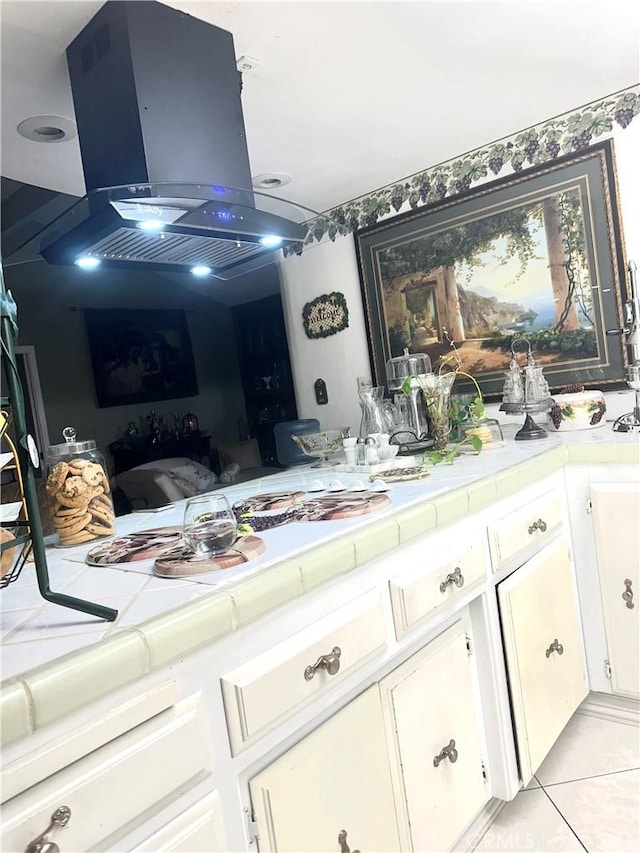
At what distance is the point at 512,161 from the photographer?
232 centimetres

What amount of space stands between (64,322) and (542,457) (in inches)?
55.6

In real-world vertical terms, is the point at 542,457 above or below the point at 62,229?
below

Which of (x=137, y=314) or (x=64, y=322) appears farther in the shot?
(x=137, y=314)

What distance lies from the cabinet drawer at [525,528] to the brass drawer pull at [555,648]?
0.28 metres

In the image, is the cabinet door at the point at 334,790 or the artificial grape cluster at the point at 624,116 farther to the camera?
the artificial grape cluster at the point at 624,116

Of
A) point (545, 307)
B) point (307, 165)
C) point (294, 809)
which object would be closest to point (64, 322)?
point (307, 165)

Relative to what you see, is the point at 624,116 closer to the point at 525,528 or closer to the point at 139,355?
the point at 525,528

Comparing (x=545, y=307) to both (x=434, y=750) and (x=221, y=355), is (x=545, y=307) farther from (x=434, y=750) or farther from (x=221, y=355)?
(x=434, y=750)

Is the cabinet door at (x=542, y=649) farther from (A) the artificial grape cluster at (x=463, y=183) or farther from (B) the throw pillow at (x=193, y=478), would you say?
(A) the artificial grape cluster at (x=463, y=183)

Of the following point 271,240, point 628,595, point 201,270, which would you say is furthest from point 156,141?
point 628,595

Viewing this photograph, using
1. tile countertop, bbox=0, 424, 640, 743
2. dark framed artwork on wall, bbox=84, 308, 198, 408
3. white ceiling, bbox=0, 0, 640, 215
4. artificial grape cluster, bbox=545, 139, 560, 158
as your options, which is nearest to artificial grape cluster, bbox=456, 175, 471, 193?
white ceiling, bbox=0, 0, 640, 215

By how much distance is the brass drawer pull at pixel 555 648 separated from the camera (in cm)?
163

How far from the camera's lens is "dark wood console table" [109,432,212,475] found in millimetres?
1689

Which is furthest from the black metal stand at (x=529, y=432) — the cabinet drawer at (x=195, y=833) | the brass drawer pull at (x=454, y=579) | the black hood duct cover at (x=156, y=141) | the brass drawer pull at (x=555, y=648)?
the cabinet drawer at (x=195, y=833)
